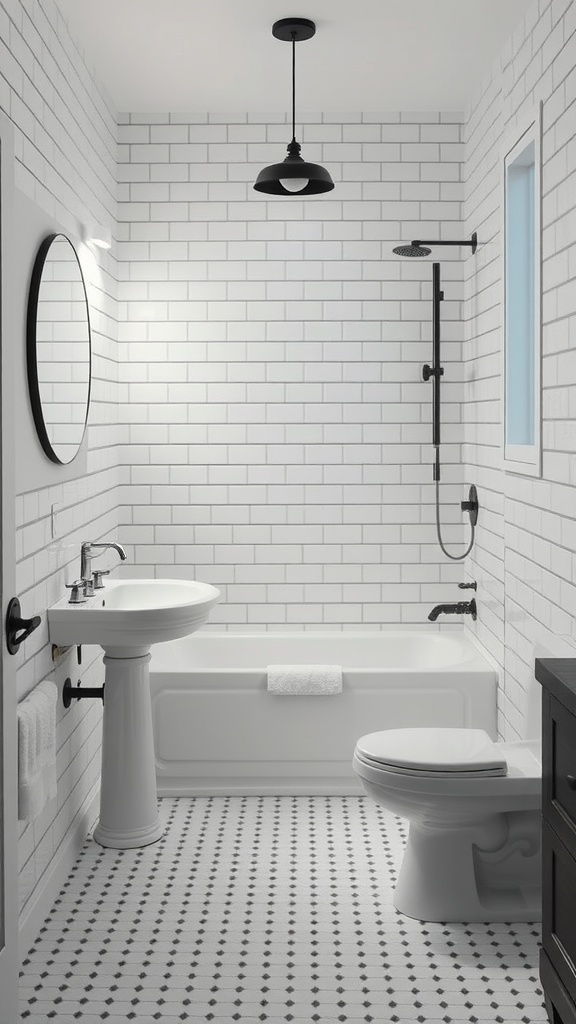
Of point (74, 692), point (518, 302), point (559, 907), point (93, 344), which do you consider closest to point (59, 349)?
point (93, 344)

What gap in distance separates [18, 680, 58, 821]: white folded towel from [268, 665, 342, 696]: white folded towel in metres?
1.26

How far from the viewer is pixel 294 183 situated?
11.9ft

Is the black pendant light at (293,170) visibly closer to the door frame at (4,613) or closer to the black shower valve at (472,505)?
the door frame at (4,613)

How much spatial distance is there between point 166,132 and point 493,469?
7.49 ft

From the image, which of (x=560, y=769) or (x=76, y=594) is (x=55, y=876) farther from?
(x=560, y=769)

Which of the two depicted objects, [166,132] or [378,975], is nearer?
[378,975]

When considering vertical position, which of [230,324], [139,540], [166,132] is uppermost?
[166,132]

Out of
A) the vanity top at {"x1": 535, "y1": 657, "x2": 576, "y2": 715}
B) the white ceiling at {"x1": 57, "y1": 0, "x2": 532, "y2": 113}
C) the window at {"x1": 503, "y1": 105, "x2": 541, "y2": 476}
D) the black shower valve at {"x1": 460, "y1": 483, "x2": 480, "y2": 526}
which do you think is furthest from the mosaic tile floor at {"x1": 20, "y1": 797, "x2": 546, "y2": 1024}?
the white ceiling at {"x1": 57, "y1": 0, "x2": 532, "y2": 113}

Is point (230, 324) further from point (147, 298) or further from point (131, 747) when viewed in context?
point (131, 747)

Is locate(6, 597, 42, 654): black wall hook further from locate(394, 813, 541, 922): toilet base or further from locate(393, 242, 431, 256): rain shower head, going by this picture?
locate(393, 242, 431, 256): rain shower head

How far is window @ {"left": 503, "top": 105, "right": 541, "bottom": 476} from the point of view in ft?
12.1

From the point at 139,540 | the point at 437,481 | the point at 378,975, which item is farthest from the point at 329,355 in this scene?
the point at 378,975

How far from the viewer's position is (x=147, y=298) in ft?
15.6

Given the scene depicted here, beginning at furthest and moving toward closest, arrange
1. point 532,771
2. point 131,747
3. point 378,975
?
point 131,747
point 532,771
point 378,975
